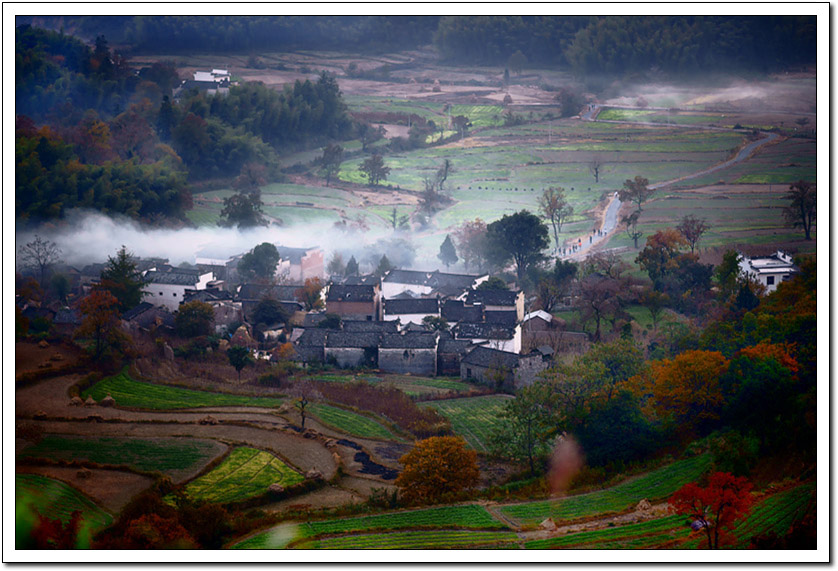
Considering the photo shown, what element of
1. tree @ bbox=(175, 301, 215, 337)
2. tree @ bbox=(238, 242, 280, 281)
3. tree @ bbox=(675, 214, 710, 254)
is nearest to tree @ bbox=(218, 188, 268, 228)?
tree @ bbox=(238, 242, 280, 281)

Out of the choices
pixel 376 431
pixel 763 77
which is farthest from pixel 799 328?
pixel 376 431

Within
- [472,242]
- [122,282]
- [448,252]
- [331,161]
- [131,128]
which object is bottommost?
[448,252]

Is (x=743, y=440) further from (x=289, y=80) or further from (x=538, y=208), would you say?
(x=289, y=80)

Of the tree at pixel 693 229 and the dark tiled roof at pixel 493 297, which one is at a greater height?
the tree at pixel 693 229

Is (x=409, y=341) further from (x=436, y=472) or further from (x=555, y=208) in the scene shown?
(x=555, y=208)

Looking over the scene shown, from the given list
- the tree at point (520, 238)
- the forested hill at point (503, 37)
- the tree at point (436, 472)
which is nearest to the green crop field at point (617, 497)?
the tree at point (436, 472)

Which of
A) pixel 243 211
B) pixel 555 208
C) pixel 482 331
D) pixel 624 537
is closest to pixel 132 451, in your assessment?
pixel 624 537

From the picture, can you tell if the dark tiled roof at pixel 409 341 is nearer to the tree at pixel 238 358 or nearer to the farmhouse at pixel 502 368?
the farmhouse at pixel 502 368
